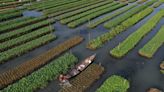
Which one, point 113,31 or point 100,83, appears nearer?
point 100,83

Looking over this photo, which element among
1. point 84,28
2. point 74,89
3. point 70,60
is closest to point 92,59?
point 70,60

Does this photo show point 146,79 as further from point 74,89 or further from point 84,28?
point 84,28

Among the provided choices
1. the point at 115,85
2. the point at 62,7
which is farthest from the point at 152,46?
the point at 62,7

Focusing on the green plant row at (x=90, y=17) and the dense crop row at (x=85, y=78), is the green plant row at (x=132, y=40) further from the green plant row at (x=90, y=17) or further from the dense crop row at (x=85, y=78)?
the green plant row at (x=90, y=17)

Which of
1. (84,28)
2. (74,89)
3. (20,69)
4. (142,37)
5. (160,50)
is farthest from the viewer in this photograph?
(84,28)

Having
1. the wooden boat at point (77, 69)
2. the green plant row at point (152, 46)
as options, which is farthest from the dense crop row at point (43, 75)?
the green plant row at point (152, 46)

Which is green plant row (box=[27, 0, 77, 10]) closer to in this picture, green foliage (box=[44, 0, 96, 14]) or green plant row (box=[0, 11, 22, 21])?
green foliage (box=[44, 0, 96, 14])

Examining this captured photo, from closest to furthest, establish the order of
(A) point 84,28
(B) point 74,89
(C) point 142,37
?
(B) point 74,89 < (C) point 142,37 < (A) point 84,28
